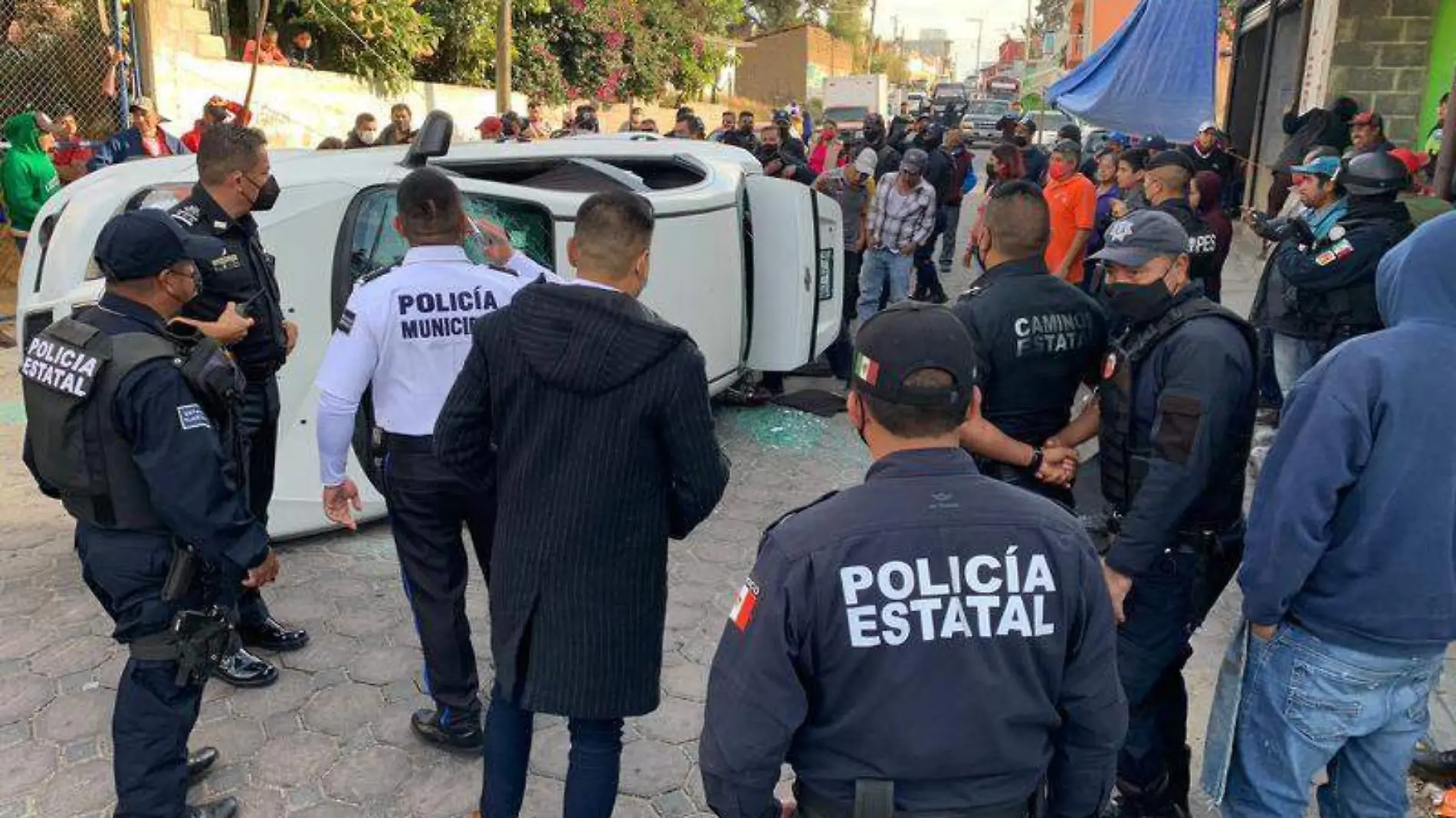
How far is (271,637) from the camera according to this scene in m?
3.88

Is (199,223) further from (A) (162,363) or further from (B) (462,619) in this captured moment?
(B) (462,619)

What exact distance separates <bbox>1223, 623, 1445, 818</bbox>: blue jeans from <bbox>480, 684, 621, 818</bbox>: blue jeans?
1.52m

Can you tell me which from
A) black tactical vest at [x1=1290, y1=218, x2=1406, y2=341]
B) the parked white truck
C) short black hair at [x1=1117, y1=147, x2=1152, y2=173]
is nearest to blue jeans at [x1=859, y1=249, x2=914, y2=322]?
short black hair at [x1=1117, y1=147, x2=1152, y2=173]

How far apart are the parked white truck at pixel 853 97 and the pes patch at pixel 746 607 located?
33.1m

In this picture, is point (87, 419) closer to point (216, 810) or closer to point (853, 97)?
point (216, 810)

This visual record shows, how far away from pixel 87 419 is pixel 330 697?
1.52 metres

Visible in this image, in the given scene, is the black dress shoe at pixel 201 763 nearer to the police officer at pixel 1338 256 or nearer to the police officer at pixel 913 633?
the police officer at pixel 913 633

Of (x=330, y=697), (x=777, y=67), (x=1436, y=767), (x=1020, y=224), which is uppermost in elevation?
(x=777, y=67)

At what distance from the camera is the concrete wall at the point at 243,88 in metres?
10.2

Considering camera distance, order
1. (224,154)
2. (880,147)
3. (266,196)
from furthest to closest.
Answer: (880,147) → (266,196) → (224,154)

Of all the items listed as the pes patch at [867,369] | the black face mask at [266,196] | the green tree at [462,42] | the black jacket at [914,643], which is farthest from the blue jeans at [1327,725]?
the green tree at [462,42]

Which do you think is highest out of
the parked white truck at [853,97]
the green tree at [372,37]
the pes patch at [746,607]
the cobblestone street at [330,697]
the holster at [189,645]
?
the parked white truck at [853,97]

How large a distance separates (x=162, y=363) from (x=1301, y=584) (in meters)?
2.65

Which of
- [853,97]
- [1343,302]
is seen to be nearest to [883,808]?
[1343,302]
